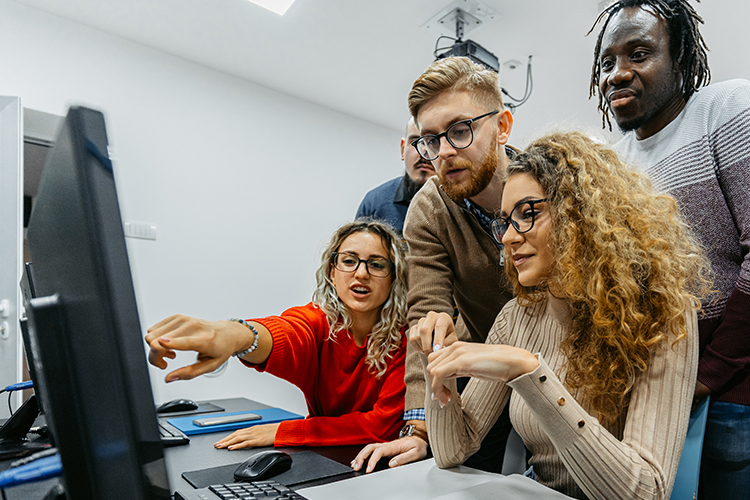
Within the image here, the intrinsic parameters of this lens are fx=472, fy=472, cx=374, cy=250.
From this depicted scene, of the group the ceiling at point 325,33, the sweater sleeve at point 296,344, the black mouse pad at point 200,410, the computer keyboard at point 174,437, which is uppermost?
the ceiling at point 325,33

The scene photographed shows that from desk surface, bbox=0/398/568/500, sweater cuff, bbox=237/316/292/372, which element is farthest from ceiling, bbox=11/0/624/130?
desk surface, bbox=0/398/568/500

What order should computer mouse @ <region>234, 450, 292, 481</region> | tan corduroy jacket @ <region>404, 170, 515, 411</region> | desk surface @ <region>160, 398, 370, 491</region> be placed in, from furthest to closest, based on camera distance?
tan corduroy jacket @ <region>404, 170, 515, 411</region>
desk surface @ <region>160, 398, 370, 491</region>
computer mouse @ <region>234, 450, 292, 481</region>

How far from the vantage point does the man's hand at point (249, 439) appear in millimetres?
1126

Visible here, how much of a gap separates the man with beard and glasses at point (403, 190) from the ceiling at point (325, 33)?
3.21 ft

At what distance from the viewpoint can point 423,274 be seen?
137 centimetres

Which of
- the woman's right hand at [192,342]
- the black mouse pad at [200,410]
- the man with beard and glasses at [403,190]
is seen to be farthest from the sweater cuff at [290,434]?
the man with beard and glasses at [403,190]

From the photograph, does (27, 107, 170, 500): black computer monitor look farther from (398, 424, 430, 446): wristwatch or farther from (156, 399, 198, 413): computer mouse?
(156, 399, 198, 413): computer mouse

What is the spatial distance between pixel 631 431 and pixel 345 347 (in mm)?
822

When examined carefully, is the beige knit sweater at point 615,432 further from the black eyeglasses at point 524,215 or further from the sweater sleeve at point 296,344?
the sweater sleeve at point 296,344

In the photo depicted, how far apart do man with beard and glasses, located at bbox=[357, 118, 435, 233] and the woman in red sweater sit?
2.07 feet

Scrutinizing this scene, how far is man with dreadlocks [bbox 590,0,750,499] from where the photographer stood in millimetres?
912

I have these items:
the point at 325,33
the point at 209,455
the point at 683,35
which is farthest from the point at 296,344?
the point at 325,33

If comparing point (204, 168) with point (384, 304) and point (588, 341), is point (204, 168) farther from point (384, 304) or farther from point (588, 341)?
point (588, 341)

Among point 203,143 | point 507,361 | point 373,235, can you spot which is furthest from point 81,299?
point 203,143
